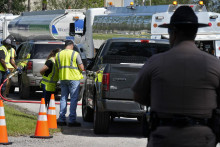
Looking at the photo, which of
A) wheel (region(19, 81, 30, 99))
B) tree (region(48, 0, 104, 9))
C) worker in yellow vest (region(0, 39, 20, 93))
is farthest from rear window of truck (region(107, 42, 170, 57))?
tree (region(48, 0, 104, 9))

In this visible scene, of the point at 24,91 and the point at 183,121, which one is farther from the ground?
the point at 183,121

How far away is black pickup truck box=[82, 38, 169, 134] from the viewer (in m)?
10.5

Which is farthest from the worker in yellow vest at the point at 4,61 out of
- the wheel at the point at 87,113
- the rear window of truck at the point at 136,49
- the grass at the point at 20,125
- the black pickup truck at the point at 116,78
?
the rear window of truck at the point at 136,49

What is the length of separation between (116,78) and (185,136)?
656 cm

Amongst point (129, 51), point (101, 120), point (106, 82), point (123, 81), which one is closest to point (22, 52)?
point (129, 51)

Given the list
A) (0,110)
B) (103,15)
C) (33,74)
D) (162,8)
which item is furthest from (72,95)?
(103,15)

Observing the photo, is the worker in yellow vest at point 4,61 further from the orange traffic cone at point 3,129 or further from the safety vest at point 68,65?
the orange traffic cone at point 3,129

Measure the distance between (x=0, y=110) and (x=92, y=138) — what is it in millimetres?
1906

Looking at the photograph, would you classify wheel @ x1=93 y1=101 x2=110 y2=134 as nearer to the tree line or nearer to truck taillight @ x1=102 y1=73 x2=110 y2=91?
truck taillight @ x1=102 y1=73 x2=110 y2=91

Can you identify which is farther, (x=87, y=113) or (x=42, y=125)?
(x=87, y=113)

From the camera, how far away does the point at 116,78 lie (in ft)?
34.8

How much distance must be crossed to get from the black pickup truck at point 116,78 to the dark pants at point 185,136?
6.28m

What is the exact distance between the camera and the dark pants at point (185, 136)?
407cm

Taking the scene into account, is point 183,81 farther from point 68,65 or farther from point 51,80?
point 51,80
